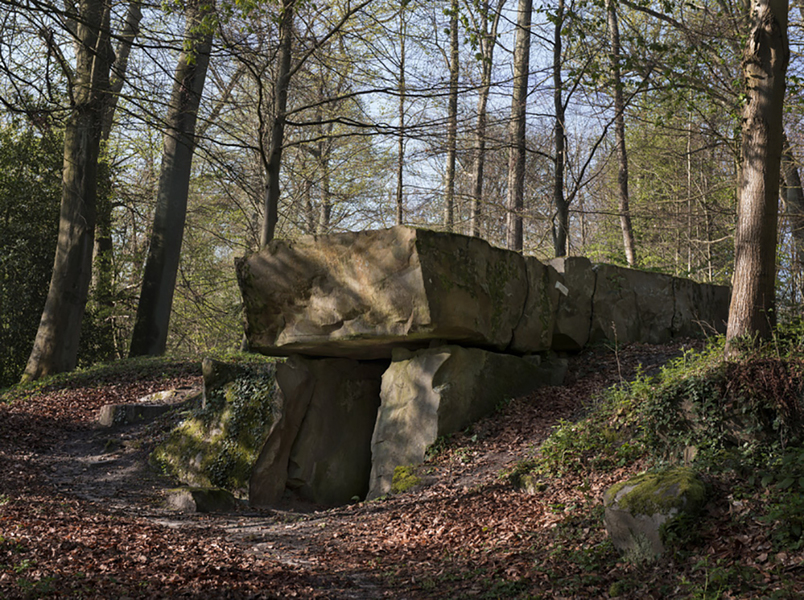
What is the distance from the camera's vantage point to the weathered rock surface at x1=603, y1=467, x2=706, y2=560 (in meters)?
4.45

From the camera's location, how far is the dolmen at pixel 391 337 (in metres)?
8.20

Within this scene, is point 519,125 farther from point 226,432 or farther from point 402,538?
point 402,538

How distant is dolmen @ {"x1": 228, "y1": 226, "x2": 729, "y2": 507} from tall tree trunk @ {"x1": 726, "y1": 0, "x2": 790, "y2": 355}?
197 centimetres

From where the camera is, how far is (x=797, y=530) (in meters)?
3.98

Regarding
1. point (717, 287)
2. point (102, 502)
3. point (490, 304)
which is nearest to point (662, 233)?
point (717, 287)

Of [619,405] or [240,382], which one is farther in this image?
[240,382]

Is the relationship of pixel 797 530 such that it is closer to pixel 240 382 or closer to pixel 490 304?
pixel 490 304

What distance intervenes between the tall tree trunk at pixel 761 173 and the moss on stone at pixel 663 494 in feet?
7.18

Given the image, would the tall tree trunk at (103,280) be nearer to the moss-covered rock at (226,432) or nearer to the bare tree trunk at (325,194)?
the bare tree trunk at (325,194)

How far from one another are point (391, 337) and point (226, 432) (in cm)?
286

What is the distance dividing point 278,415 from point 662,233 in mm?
13736

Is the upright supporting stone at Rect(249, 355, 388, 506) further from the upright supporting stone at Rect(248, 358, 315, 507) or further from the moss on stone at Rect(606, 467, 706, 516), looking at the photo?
the moss on stone at Rect(606, 467, 706, 516)

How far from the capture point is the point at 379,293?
830 centimetres

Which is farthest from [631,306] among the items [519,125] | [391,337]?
[519,125]
